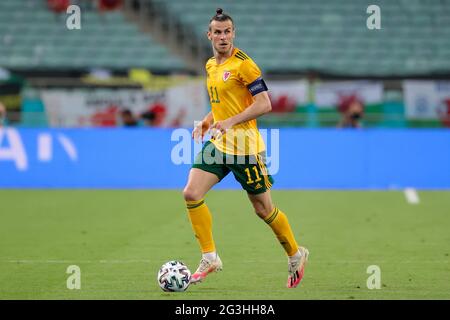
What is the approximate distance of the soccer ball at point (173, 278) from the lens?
7.80 meters

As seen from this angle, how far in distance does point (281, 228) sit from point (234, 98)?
120cm

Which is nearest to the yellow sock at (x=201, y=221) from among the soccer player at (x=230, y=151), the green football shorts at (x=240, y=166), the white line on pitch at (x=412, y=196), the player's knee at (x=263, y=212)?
the soccer player at (x=230, y=151)

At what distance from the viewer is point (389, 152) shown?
1877 centimetres

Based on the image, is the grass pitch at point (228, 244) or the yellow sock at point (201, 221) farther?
the yellow sock at point (201, 221)

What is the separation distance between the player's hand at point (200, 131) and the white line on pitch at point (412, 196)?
8.34m

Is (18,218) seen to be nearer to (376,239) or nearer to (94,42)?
(376,239)

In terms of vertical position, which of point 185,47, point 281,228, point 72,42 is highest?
point 72,42

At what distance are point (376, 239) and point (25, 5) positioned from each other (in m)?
18.6

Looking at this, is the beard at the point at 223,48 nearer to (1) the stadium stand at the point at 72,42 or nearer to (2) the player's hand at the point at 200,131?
(2) the player's hand at the point at 200,131

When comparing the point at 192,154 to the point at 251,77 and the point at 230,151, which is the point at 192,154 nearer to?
the point at 230,151

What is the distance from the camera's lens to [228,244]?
435 inches

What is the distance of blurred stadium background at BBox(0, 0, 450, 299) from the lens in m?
9.48

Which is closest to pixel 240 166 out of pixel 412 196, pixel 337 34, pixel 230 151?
pixel 230 151
